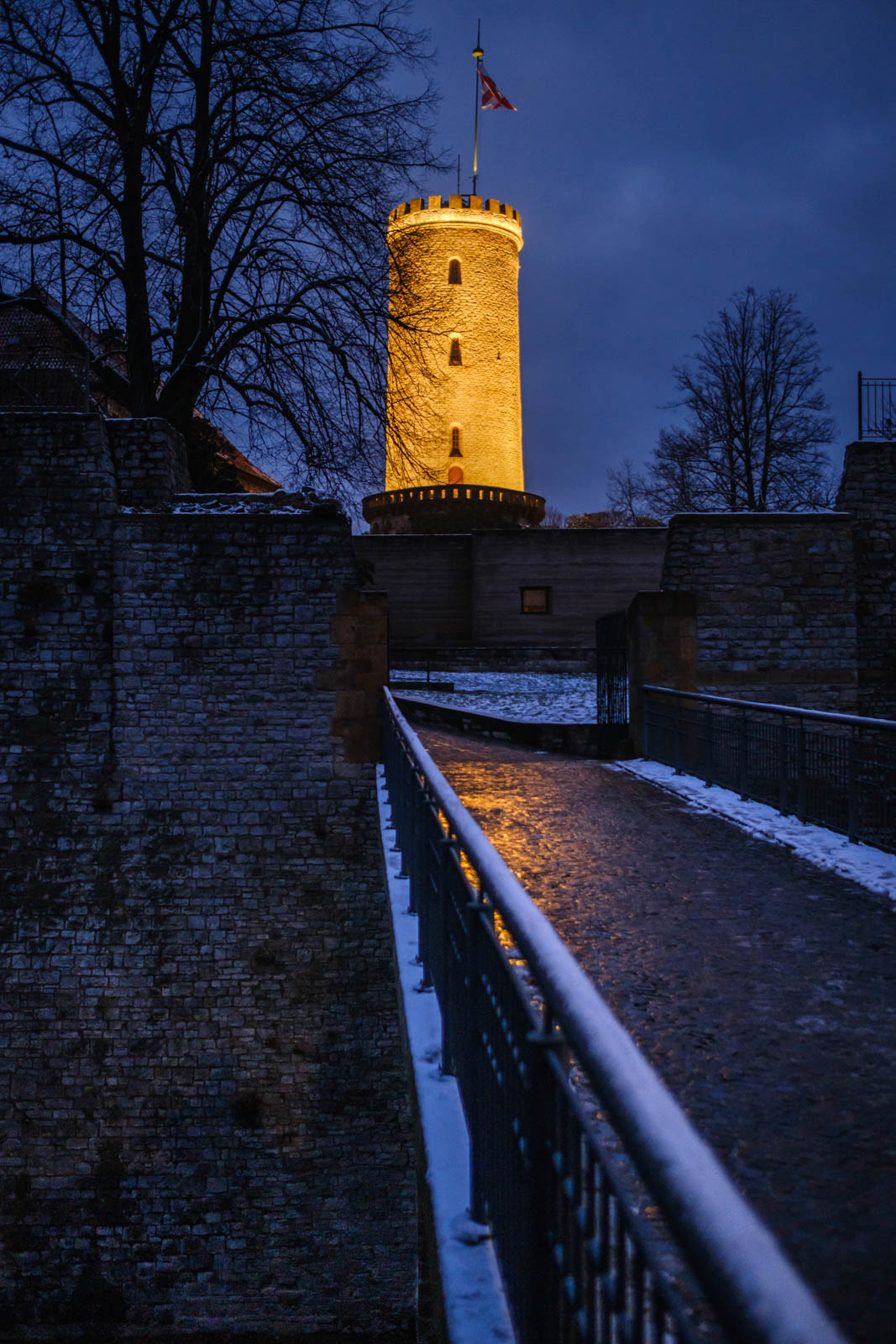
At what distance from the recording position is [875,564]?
15.1 metres

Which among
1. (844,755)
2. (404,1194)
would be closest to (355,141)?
(844,755)

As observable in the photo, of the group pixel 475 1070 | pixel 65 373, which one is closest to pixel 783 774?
pixel 475 1070

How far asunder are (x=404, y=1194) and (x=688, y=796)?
565cm

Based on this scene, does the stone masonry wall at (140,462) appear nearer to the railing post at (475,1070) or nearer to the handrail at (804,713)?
the handrail at (804,713)

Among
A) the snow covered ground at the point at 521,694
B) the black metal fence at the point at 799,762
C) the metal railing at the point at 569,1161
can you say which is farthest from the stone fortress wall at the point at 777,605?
the metal railing at the point at 569,1161

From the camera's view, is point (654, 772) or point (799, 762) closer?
point (799, 762)

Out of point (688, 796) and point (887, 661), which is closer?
point (688, 796)

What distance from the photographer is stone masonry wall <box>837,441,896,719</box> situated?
1500 centimetres

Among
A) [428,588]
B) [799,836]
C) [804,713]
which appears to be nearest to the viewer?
[799,836]

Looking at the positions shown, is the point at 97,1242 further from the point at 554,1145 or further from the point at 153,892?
the point at 554,1145

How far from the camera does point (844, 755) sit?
27.3 feet

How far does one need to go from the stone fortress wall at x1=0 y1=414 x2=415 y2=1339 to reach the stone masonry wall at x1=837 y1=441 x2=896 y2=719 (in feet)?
23.9

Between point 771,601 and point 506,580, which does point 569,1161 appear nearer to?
point 771,601

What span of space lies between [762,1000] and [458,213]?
1498 inches
